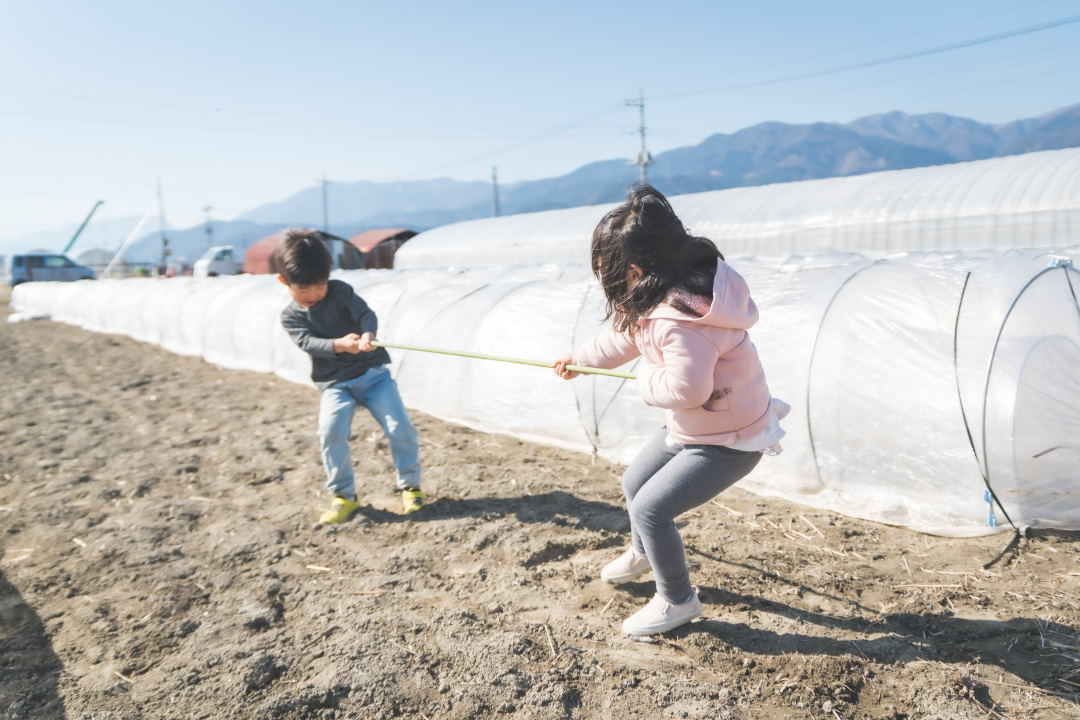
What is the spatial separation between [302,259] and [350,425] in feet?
3.60

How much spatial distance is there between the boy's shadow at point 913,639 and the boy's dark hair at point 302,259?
2967 millimetres

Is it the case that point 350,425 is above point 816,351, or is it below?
below

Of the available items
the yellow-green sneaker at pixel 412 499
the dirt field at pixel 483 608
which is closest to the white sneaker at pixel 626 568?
the dirt field at pixel 483 608

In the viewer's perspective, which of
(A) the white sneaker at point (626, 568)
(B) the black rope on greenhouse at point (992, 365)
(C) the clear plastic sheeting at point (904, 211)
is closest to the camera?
(A) the white sneaker at point (626, 568)

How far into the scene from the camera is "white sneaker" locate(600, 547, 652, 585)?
10.6ft

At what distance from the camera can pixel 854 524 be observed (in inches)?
162

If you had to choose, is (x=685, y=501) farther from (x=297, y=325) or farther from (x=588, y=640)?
(x=297, y=325)

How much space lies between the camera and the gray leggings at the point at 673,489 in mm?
2549

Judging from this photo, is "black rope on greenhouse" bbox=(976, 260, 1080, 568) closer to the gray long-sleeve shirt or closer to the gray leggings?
the gray leggings

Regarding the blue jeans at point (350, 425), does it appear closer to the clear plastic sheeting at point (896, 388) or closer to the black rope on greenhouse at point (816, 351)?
the clear plastic sheeting at point (896, 388)

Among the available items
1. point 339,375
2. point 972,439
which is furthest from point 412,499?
point 972,439

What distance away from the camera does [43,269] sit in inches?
1308

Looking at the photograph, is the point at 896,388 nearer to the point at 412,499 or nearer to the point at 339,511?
the point at 412,499

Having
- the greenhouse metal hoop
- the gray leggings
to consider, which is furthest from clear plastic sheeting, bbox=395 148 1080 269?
the gray leggings
